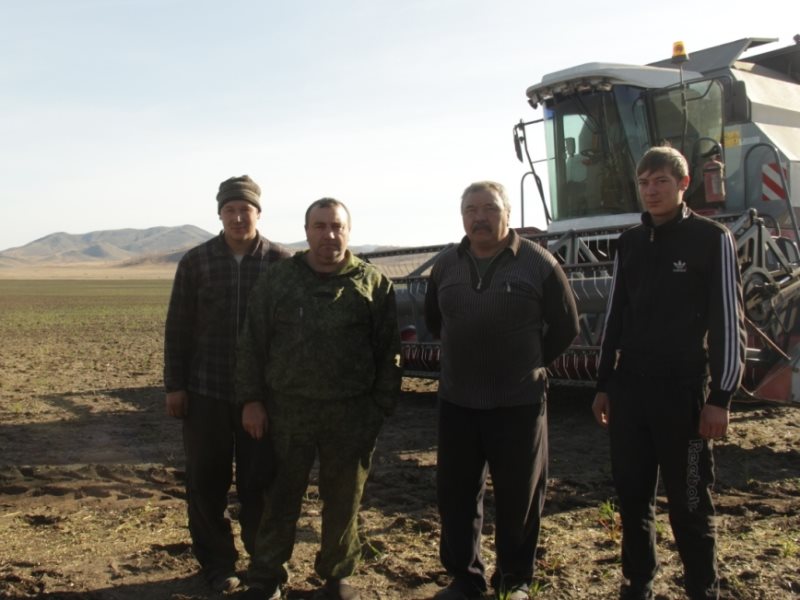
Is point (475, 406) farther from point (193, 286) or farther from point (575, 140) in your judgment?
point (575, 140)

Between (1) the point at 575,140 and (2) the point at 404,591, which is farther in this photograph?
(1) the point at 575,140

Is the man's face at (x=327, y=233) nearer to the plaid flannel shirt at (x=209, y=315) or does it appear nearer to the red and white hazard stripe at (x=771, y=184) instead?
the plaid flannel shirt at (x=209, y=315)

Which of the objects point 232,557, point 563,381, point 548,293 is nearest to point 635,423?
point 548,293

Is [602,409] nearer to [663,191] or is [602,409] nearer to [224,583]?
[663,191]

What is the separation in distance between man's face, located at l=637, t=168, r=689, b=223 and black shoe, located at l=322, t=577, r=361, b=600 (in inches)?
81.5

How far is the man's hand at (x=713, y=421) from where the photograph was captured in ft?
10.6

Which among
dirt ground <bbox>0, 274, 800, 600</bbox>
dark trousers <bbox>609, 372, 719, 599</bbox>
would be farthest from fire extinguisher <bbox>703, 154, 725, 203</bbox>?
dark trousers <bbox>609, 372, 719, 599</bbox>

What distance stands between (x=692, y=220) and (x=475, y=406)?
3.84ft

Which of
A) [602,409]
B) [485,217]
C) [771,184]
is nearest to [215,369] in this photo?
[485,217]

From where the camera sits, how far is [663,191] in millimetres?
3402

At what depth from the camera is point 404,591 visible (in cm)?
382

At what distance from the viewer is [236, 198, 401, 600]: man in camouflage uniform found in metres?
3.64

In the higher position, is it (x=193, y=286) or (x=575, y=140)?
(x=575, y=140)

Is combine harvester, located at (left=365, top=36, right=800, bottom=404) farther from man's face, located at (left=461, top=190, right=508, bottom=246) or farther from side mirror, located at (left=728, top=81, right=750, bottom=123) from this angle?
man's face, located at (left=461, top=190, right=508, bottom=246)
